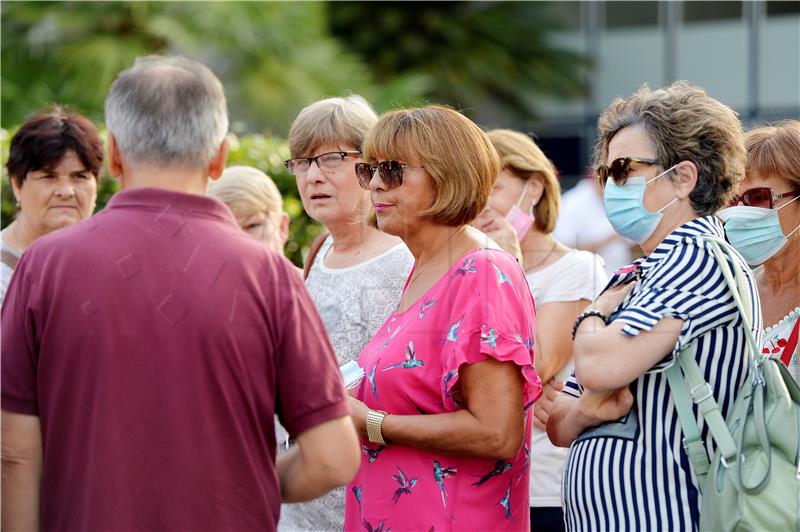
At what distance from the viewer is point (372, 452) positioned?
2984mm

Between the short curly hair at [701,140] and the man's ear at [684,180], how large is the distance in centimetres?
1

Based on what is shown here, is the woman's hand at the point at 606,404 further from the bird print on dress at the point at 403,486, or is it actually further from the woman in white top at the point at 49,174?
the woman in white top at the point at 49,174

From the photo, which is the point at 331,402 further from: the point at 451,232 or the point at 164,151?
the point at 451,232

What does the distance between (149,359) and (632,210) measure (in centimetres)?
141

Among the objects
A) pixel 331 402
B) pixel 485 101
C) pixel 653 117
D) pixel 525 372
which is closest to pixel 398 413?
pixel 525 372

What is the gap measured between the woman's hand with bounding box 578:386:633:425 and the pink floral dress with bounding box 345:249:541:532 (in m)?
0.16

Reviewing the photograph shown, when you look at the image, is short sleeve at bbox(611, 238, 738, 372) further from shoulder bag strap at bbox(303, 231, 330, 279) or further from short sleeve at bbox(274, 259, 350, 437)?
shoulder bag strap at bbox(303, 231, 330, 279)

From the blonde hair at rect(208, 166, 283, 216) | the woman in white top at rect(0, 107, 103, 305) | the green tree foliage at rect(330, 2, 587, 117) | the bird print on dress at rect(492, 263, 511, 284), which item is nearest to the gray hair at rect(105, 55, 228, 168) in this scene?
the bird print on dress at rect(492, 263, 511, 284)

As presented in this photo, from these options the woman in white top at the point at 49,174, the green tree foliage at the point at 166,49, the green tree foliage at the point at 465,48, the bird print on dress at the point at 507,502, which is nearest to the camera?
the bird print on dress at the point at 507,502

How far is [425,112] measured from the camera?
3.04m

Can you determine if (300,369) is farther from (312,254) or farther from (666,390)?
(312,254)

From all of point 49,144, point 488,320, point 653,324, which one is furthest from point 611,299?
point 49,144

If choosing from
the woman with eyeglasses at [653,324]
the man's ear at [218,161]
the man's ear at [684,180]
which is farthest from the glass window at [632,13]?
the man's ear at [218,161]

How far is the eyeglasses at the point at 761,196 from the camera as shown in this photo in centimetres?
343
